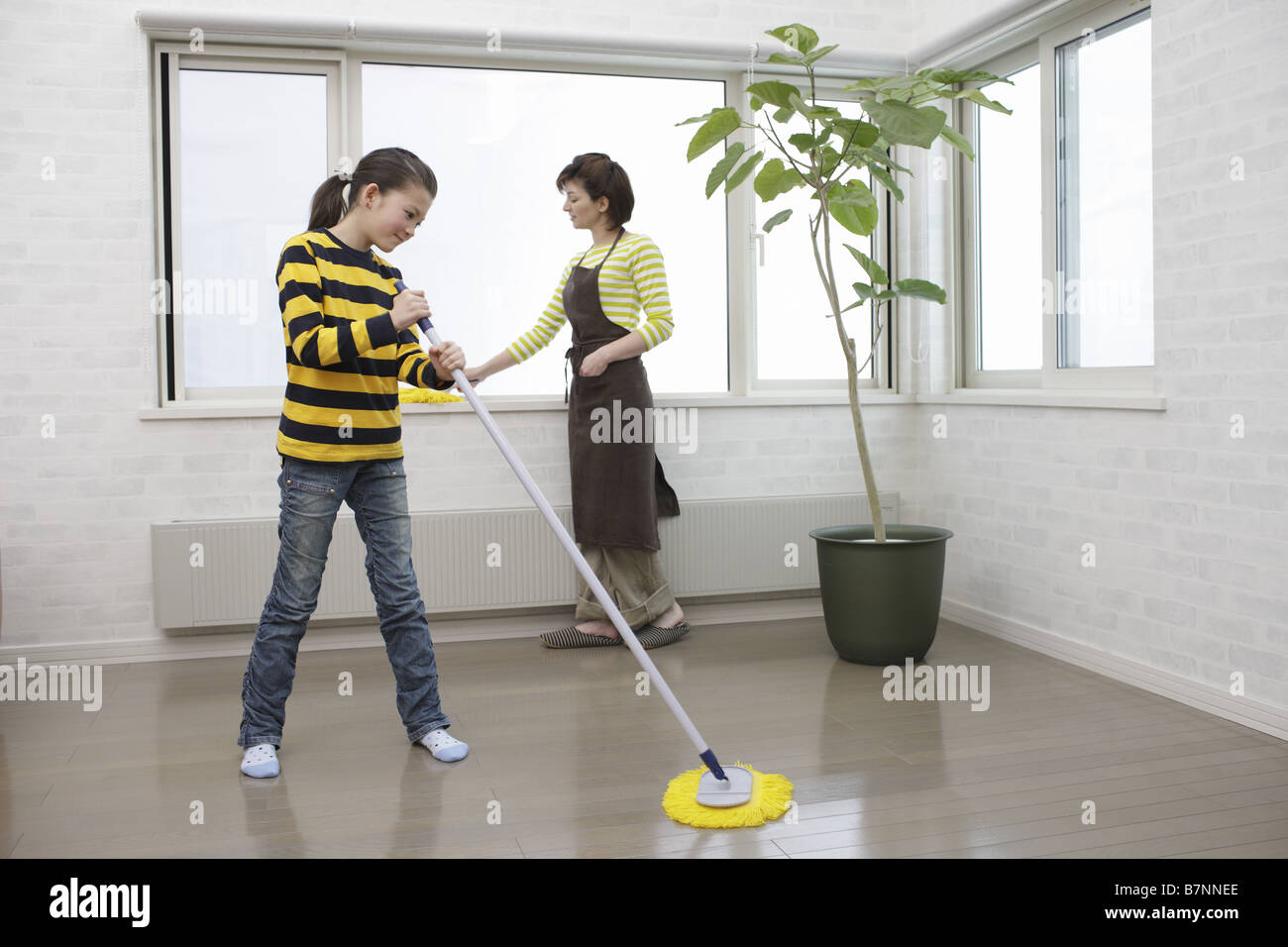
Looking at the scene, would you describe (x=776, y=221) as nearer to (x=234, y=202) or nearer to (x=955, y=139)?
(x=955, y=139)

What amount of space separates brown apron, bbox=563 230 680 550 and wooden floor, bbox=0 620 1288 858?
0.47 meters

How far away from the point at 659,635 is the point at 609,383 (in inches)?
32.8

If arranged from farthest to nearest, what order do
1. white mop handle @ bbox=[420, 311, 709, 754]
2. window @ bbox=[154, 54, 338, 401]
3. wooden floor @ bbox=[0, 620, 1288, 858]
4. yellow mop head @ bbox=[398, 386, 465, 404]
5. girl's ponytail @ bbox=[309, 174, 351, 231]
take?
yellow mop head @ bbox=[398, 386, 465, 404], window @ bbox=[154, 54, 338, 401], girl's ponytail @ bbox=[309, 174, 351, 231], white mop handle @ bbox=[420, 311, 709, 754], wooden floor @ bbox=[0, 620, 1288, 858]

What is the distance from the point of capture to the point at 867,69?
4.16 metres

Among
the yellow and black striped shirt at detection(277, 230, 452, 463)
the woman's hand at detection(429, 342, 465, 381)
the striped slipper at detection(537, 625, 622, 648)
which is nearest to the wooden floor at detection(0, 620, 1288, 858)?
the striped slipper at detection(537, 625, 622, 648)

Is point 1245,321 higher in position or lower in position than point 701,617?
higher

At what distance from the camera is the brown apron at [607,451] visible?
359 centimetres

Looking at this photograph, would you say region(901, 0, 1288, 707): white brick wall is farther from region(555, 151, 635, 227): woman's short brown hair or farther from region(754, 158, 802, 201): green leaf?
region(555, 151, 635, 227): woman's short brown hair

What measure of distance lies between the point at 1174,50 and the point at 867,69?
1391 millimetres

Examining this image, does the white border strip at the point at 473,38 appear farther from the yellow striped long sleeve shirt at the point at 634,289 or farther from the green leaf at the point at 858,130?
the green leaf at the point at 858,130

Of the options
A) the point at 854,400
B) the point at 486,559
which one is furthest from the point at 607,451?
the point at 854,400

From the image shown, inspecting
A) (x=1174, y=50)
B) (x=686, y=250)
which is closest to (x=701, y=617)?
(x=686, y=250)

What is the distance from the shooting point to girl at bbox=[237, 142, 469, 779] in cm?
236

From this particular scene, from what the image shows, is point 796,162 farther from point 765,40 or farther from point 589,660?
point 589,660
